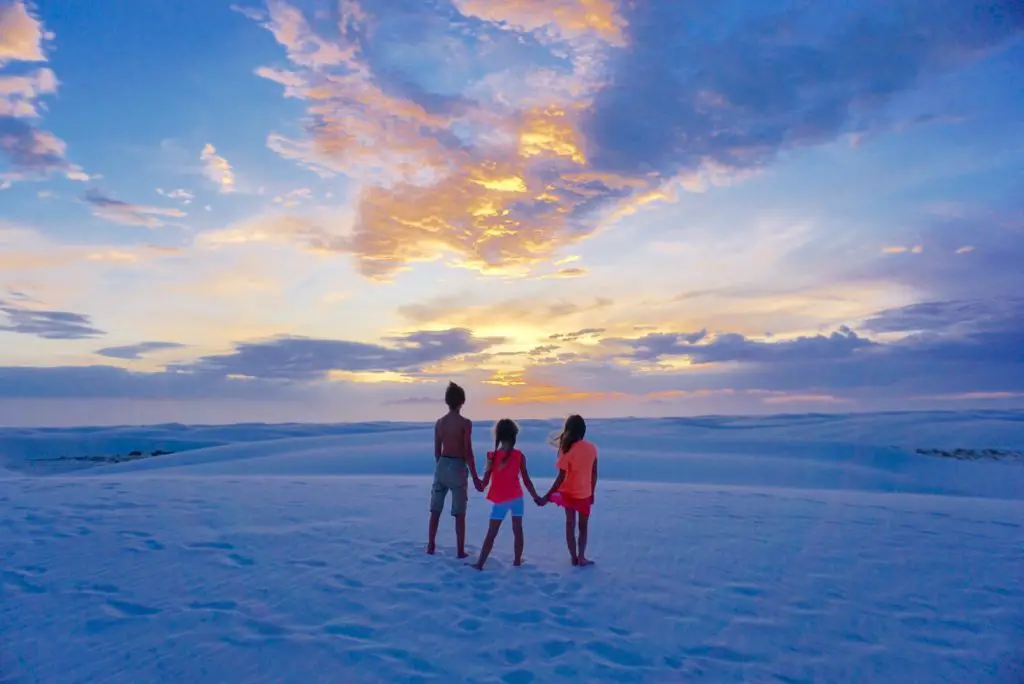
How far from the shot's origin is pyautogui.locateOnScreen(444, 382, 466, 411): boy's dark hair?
6.89 metres

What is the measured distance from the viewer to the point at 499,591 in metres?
5.93

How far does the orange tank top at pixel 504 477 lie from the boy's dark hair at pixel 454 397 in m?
0.68

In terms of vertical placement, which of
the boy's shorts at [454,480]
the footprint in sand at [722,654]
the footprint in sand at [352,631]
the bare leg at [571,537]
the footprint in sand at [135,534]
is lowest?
the footprint in sand at [722,654]

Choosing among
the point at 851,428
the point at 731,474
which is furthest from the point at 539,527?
the point at 851,428

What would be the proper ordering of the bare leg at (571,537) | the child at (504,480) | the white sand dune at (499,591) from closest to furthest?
1. the white sand dune at (499,591)
2. the child at (504,480)
3. the bare leg at (571,537)

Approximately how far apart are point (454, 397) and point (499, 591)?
2095 mm

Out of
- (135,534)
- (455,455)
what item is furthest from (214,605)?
(135,534)

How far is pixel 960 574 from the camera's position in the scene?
22.3ft

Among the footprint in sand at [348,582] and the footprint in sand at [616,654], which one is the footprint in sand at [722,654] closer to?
the footprint in sand at [616,654]

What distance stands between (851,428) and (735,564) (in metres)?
22.4

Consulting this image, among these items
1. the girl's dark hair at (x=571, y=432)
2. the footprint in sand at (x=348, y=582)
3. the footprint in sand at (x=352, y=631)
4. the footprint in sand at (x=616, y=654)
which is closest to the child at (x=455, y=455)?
the girl's dark hair at (x=571, y=432)

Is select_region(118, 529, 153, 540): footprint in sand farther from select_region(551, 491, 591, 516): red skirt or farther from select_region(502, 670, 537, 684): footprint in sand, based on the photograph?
select_region(502, 670, 537, 684): footprint in sand

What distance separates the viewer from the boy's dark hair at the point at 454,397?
689cm

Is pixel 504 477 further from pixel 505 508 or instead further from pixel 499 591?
pixel 499 591
